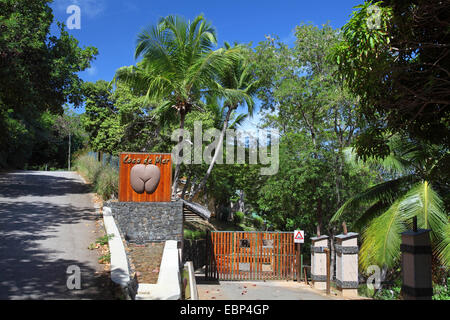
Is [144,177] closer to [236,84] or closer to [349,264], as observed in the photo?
[349,264]

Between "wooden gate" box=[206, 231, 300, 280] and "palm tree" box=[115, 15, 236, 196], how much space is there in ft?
18.6

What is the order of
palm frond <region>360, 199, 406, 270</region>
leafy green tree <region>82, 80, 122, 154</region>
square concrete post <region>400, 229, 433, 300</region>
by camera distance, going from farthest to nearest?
1. leafy green tree <region>82, 80, 122, 154</region>
2. palm frond <region>360, 199, 406, 270</region>
3. square concrete post <region>400, 229, 433, 300</region>

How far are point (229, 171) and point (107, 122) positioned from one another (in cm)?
944

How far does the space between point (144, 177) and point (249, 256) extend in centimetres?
569

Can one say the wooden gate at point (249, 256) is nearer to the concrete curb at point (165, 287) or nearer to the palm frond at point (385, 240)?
the palm frond at point (385, 240)

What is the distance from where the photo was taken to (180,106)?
576 inches

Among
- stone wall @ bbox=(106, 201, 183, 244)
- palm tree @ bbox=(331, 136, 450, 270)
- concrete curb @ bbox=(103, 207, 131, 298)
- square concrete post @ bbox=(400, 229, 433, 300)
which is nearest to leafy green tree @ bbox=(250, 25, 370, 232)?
palm tree @ bbox=(331, 136, 450, 270)

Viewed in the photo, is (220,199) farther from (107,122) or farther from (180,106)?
(180,106)

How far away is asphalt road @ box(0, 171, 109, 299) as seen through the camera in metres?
5.60

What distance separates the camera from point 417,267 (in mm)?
4492

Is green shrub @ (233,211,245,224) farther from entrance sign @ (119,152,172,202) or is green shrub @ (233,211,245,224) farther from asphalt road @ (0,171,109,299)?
entrance sign @ (119,152,172,202)

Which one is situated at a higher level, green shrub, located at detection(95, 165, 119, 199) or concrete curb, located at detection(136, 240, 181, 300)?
green shrub, located at detection(95, 165, 119, 199)

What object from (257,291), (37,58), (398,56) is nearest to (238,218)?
(257,291)
